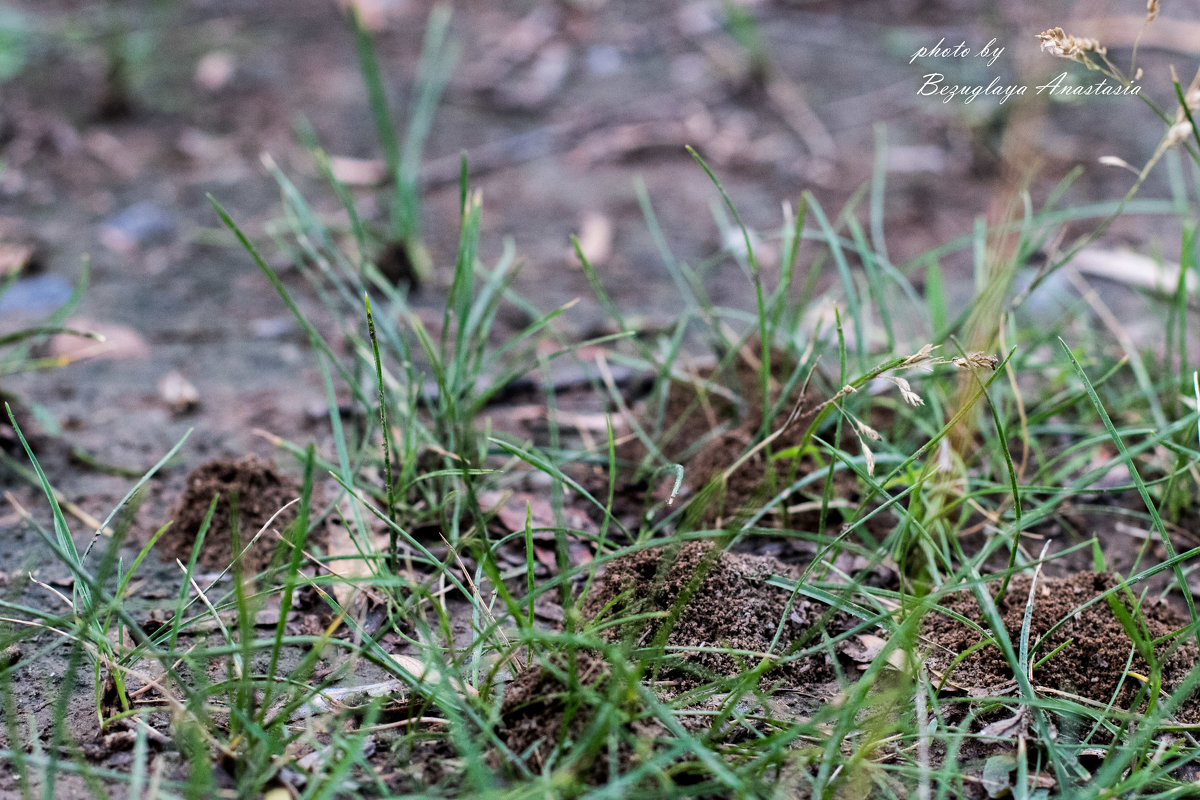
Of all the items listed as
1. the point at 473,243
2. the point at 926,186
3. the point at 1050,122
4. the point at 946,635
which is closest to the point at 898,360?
the point at 946,635

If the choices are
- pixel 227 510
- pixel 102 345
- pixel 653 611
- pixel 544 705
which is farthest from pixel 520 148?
pixel 544 705

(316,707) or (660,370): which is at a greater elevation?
(660,370)

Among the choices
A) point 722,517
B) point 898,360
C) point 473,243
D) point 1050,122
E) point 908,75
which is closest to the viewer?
point 898,360

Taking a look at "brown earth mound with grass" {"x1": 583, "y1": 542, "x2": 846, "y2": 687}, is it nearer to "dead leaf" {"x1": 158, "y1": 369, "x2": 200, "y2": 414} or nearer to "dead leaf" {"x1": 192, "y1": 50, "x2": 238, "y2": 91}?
"dead leaf" {"x1": 158, "y1": 369, "x2": 200, "y2": 414}

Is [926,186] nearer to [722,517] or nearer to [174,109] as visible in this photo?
[722,517]

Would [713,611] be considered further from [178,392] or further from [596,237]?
[596,237]
